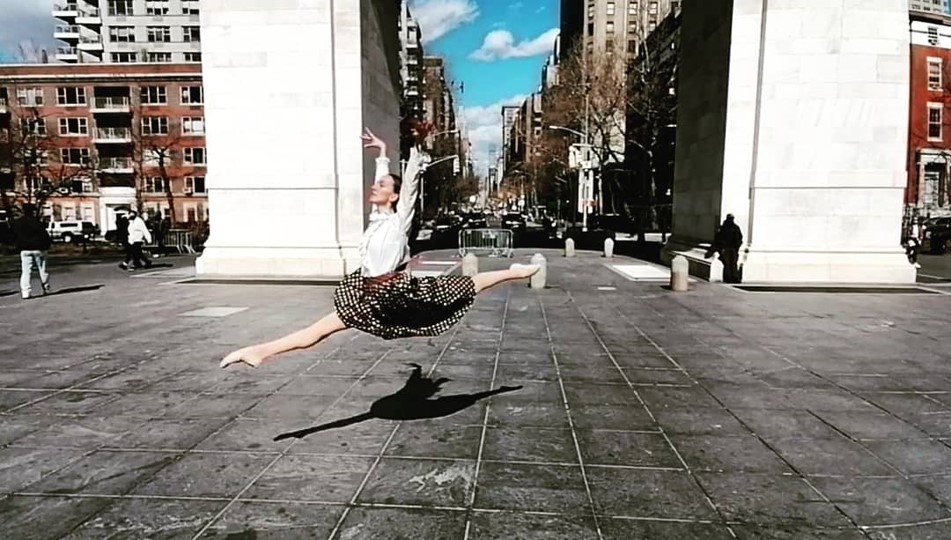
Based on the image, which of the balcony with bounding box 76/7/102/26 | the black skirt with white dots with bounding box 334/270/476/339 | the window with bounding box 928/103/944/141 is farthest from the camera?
the balcony with bounding box 76/7/102/26

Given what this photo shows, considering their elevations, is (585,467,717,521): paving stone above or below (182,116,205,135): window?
below

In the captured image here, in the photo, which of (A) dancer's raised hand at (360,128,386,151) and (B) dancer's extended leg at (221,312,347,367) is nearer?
(B) dancer's extended leg at (221,312,347,367)

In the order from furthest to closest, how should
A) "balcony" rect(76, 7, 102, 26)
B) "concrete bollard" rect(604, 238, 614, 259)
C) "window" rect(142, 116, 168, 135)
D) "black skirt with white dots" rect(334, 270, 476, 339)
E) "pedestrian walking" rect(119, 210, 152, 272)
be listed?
"balcony" rect(76, 7, 102, 26) → "window" rect(142, 116, 168, 135) → "concrete bollard" rect(604, 238, 614, 259) → "pedestrian walking" rect(119, 210, 152, 272) → "black skirt with white dots" rect(334, 270, 476, 339)

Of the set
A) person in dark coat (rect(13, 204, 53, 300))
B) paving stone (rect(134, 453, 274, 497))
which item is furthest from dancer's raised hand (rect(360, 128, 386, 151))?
person in dark coat (rect(13, 204, 53, 300))

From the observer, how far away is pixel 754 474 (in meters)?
4.54

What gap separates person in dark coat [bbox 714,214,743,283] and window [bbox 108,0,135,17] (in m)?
87.8

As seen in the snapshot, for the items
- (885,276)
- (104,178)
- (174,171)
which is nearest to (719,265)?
(885,276)

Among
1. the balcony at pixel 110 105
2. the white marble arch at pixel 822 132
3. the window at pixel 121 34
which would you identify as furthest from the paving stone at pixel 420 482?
the window at pixel 121 34

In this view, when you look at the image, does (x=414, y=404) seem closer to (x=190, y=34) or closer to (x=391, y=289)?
(x=391, y=289)

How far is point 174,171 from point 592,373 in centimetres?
6910

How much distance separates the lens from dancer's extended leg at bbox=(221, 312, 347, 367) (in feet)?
14.7

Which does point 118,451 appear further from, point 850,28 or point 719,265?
point 850,28

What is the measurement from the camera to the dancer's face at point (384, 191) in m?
5.00

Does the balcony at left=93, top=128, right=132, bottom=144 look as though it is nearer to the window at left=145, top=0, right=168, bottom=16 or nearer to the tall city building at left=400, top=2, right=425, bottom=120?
the window at left=145, top=0, right=168, bottom=16
